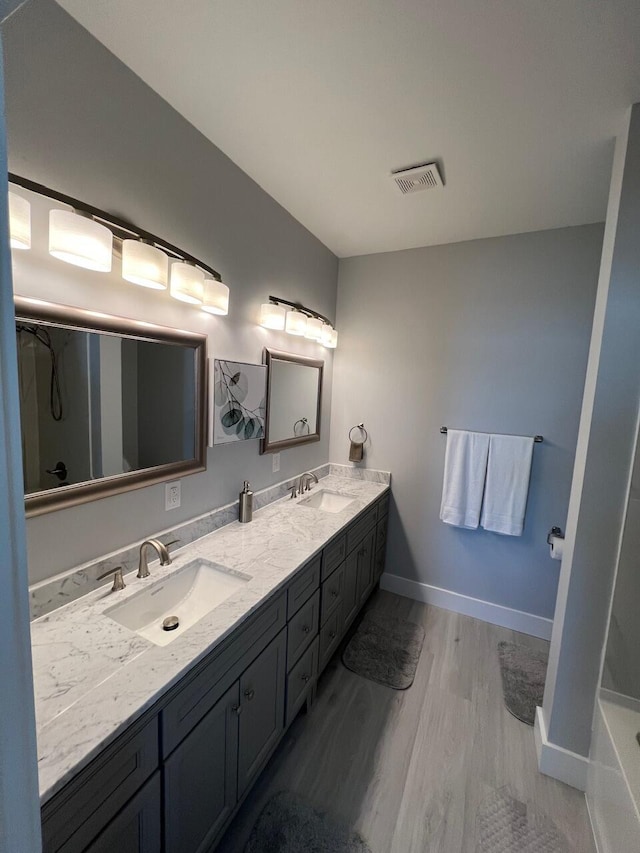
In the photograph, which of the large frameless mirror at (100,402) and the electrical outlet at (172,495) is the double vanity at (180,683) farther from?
the large frameless mirror at (100,402)

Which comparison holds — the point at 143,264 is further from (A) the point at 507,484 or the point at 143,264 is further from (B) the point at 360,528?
(A) the point at 507,484

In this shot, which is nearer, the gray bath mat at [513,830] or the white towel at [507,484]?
the gray bath mat at [513,830]

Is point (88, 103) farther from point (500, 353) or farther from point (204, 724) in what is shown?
point (500, 353)

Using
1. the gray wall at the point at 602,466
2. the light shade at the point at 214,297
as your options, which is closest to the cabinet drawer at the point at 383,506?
the gray wall at the point at 602,466

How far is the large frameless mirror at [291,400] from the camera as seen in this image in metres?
2.07

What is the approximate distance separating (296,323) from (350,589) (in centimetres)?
162

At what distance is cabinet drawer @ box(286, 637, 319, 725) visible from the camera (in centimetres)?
146

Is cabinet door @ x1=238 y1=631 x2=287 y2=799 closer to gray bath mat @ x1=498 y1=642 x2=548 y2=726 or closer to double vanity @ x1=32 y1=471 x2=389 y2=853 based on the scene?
double vanity @ x1=32 y1=471 x2=389 y2=853

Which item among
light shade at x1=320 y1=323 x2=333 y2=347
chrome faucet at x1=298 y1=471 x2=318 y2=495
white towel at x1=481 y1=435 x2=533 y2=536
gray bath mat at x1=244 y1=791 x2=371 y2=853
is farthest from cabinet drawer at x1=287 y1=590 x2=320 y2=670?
light shade at x1=320 y1=323 x2=333 y2=347

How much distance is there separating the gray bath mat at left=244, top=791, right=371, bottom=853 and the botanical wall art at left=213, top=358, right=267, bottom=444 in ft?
4.75

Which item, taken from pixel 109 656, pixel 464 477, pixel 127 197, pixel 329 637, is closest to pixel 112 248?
pixel 127 197

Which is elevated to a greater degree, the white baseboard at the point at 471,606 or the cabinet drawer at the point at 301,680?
the cabinet drawer at the point at 301,680

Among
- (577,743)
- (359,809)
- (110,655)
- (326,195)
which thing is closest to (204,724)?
(110,655)

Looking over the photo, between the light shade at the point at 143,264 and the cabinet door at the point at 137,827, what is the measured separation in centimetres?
141
